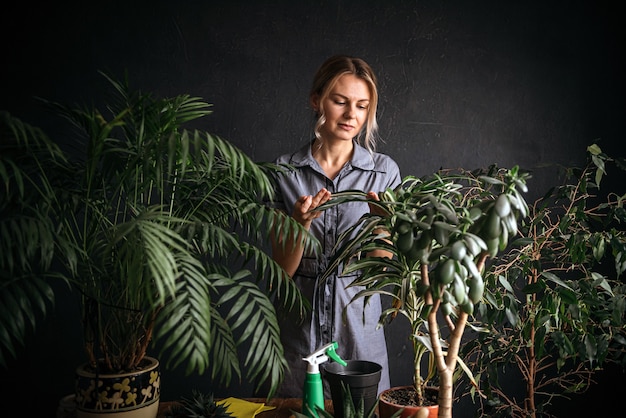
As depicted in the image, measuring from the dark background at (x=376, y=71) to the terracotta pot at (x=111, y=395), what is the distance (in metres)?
1.46

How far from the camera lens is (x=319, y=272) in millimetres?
2102

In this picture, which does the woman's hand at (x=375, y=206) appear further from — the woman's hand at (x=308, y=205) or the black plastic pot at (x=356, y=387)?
the black plastic pot at (x=356, y=387)

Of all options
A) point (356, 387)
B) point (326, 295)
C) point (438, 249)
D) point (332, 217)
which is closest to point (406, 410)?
point (356, 387)

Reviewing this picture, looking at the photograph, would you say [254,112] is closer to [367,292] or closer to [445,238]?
[367,292]

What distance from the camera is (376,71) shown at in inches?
109

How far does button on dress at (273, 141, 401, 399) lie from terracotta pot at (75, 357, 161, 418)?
0.76 meters

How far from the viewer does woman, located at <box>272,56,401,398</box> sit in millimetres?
2059

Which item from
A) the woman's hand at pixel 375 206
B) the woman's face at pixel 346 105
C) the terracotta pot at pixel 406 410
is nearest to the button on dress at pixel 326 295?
the woman's face at pixel 346 105

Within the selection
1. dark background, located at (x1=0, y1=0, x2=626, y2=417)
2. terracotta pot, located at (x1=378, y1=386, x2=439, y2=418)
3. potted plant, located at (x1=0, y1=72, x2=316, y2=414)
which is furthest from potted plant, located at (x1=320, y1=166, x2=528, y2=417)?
dark background, located at (x1=0, y1=0, x2=626, y2=417)

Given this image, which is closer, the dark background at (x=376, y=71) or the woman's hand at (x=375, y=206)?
the woman's hand at (x=375, y=206)

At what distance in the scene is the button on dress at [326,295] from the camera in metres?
2.07

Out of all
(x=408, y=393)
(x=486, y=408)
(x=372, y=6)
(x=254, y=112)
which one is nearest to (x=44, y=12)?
(x=254, y=112)

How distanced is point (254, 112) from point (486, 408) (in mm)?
1831

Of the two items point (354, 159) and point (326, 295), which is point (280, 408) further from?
point (354, 159)
